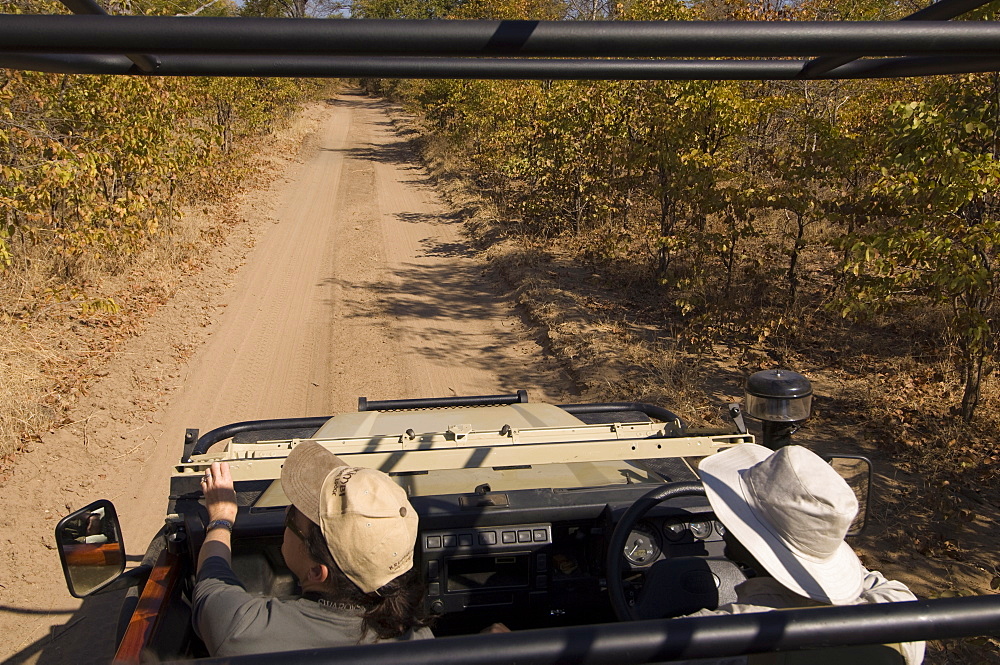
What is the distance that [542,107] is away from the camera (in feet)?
43.0

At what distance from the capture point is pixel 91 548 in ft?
8.33

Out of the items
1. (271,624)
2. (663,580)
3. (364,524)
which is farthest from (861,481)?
(271,624)

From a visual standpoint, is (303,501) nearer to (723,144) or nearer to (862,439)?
(862,439)

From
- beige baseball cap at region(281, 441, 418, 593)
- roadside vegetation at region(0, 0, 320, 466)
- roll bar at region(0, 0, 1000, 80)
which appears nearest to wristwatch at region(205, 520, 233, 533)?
beige baseball cap at region(281, 441, 418, 593)

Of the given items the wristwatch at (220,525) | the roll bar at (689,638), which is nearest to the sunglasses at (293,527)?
the wristwatch at (220,525)

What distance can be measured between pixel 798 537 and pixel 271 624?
1.31 meters

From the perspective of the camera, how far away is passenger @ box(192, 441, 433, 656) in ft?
5.90

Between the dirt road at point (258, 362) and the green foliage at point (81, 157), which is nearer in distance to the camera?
the dirt road at point (258, 362)

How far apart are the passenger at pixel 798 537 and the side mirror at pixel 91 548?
1921 mm

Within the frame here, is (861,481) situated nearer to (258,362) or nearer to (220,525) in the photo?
(220,525)

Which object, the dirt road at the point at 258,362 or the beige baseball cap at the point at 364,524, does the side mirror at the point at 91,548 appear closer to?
the beige baseball cap at the point at 364,524

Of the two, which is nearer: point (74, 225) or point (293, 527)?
point (293, 527)

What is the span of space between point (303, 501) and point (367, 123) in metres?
36.5

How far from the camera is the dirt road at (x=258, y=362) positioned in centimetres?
511
